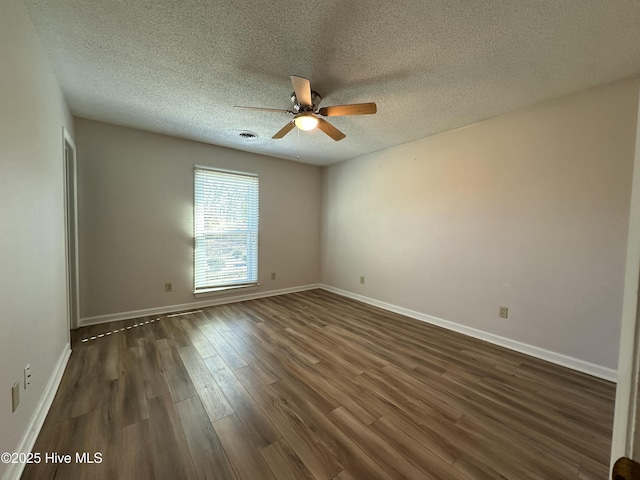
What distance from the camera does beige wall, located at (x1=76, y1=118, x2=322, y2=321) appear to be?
3.01m

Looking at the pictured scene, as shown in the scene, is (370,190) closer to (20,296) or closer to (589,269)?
(589,269)

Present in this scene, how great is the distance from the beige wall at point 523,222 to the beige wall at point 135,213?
2672mm

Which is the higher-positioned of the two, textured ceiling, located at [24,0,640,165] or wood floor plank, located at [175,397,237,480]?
textured ceiling, located at [24,0,640,165]

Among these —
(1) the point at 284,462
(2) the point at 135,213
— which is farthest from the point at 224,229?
(1) the point at 284,462

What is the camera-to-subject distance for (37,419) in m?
1.49

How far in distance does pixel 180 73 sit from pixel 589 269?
3.86 meters

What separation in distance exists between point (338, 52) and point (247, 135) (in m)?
1.94

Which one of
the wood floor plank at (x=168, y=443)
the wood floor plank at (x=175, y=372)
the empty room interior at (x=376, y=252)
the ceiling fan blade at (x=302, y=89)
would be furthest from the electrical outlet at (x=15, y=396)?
the ceiling fan blade at (x=302, y=89)

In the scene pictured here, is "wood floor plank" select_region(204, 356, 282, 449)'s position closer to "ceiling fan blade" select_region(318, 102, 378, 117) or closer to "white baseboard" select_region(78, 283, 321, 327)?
"white baseboard" select_region(78, 283, 321, 327)

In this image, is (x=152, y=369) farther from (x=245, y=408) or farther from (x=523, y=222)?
(x=523, y=222)

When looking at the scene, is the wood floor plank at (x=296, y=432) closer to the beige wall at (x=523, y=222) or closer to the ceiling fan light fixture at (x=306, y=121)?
the ceiling fan light fixture at (x=306, y=121)

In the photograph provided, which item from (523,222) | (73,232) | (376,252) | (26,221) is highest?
(523,222)

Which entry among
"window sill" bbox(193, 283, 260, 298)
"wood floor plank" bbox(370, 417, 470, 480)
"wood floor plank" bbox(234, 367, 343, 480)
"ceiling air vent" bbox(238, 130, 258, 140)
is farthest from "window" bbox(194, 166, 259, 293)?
"wood floor plank" bbox(370, 417, 470, 480)

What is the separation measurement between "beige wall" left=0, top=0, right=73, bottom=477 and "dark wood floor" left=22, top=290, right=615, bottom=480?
353 millimetres
